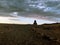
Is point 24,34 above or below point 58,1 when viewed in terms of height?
below

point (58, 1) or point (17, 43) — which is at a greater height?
point (58, 1)

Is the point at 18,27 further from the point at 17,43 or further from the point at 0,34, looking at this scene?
the point at 17,43

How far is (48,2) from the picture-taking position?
31.3 feet

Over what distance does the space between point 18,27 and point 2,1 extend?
834cm

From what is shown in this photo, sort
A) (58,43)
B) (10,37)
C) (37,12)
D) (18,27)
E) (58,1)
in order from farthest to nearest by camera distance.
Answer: (58,1) → (37,12) → (18,27) → (10,37) → (58,43)

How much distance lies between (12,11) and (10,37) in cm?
725

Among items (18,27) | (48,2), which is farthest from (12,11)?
(18,27)

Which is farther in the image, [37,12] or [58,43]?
[37,12]

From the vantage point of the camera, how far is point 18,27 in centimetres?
178

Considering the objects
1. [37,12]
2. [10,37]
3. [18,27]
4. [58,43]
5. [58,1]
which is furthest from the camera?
[58,1]

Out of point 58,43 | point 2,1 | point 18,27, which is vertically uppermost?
point 2,1

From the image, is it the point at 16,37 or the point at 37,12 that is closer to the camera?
the point at 16,37

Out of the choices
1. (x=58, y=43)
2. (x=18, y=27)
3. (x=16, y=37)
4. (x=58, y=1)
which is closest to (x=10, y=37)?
(x=16, y=37)

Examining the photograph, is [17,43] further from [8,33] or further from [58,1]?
[58,1]
